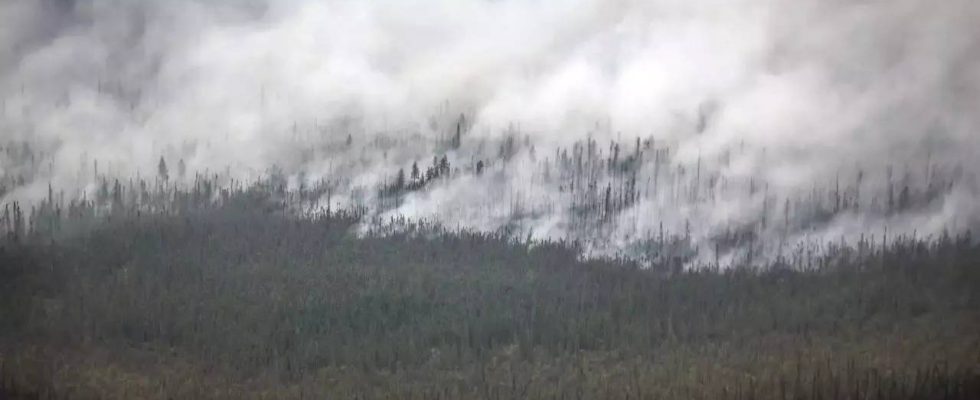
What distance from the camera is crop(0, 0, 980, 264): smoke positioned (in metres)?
7.39

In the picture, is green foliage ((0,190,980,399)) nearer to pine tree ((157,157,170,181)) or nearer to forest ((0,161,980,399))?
forest ((0,161,980,399))

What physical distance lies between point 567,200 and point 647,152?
836 mm

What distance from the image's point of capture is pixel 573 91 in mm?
7965

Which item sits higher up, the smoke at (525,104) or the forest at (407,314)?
the smoke at (525,104)

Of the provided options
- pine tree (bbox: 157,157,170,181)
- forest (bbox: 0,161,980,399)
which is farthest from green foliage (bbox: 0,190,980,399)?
pine tree (bbox: 157,157,170,181)

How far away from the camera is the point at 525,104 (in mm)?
8117

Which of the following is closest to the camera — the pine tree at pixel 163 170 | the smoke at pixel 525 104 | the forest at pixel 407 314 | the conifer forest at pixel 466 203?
the smoke at pixel 525 104

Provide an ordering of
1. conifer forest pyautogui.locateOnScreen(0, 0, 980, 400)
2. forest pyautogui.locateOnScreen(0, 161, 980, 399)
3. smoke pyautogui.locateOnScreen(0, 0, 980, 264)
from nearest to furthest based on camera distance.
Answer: smoke pyautogui.locateOnScreen(0, 0, 980, 264) → conifer forest pyautogui.locateOnScreen(0, 0, 980, 400) → forest pyautogui.locateOnScreen(0, 161, 980, 399)

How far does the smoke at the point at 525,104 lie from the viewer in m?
7.39

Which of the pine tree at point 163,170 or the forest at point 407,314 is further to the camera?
the pine tree at point 163,170

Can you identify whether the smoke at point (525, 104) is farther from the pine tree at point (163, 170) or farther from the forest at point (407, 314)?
the forest at point (407, 314)

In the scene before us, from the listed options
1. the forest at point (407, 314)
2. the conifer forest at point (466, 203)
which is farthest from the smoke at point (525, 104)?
the forest at point (407, 314)

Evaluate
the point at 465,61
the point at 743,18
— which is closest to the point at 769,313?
the point at 743,18

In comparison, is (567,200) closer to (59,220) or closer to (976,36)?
(976,36)
